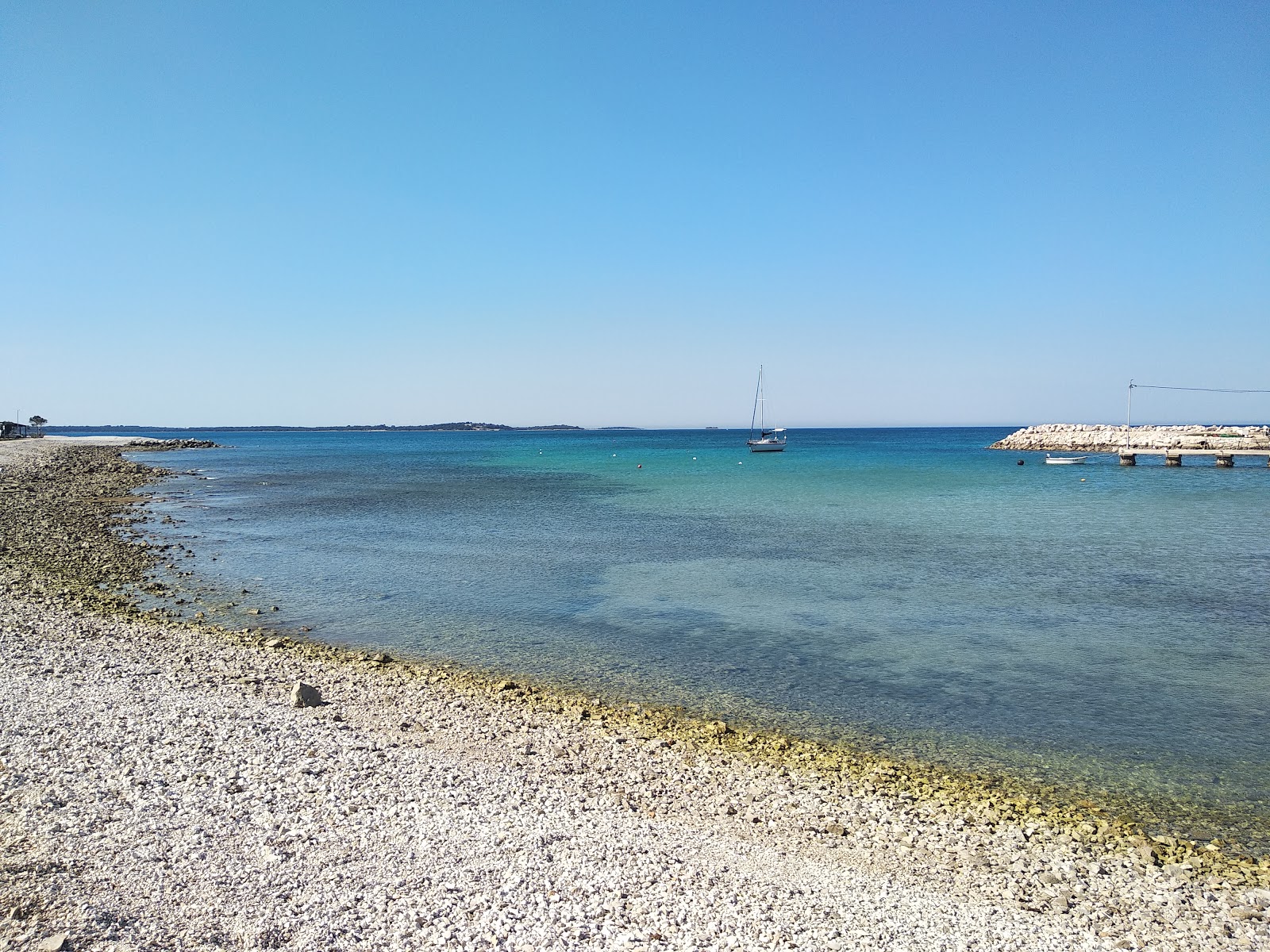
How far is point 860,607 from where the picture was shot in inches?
659

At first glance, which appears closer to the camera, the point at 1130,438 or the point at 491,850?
the point at 491,850

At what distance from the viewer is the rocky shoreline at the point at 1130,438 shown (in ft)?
254

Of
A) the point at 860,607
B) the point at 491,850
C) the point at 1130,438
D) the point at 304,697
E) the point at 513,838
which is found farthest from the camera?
the point at 1130,438

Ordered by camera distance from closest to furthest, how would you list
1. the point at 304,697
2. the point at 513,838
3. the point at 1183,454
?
1. the point at 513,838
2. the point at 304,697
3. the point at 1183,454

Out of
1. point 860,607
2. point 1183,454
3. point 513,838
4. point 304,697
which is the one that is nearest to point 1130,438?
point 1183,454

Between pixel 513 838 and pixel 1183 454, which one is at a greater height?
pixel 1183 454

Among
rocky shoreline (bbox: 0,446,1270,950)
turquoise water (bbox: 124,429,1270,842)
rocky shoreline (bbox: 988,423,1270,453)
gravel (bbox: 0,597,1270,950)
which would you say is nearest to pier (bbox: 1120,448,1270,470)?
rocky shoreline (bbox: 988,423,1270,453)

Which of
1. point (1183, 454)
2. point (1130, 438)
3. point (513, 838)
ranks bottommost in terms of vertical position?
point (513, 838)

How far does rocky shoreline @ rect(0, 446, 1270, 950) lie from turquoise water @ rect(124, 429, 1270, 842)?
155 centimetres

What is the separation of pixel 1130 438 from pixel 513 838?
101603mm

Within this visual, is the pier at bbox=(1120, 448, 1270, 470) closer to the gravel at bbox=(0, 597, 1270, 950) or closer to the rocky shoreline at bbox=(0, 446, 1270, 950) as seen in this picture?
the rocky shoreline at bbox=(0, 446, 1270, 950)

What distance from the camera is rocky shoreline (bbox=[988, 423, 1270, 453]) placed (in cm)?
7756

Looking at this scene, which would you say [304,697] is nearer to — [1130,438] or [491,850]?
[491,850]

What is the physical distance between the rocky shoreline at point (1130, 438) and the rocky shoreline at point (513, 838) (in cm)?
8265
